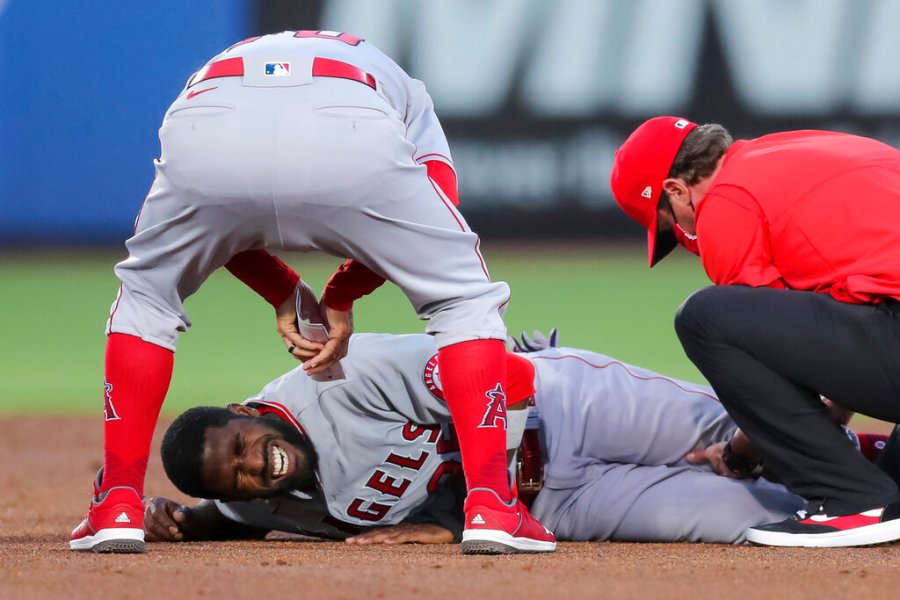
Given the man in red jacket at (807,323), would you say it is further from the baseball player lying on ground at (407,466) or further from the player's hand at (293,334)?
the player's hand at (293,334)

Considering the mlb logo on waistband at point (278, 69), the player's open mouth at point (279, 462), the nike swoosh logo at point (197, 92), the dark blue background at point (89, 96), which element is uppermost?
the mlb logo on waistband at point (278, 69)

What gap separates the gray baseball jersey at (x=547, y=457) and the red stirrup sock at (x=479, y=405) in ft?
1.40

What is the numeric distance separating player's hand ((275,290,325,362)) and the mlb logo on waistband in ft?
2.04

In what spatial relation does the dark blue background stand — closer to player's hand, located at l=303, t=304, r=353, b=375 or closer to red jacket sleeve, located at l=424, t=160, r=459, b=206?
player's hand, located at l=303, t=304, r=353, b=375

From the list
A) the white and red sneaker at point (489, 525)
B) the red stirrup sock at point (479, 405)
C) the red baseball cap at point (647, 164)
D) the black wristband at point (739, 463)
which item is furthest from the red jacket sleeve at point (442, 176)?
the black wristband at point (739, 463)

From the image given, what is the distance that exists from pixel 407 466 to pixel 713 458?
92cm

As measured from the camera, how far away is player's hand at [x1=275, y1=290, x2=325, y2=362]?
3.39 meters

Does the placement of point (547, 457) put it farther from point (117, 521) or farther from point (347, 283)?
point (117, 521)

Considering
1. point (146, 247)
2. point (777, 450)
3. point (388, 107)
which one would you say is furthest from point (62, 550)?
point (777, 450)

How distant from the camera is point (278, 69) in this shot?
307 cm

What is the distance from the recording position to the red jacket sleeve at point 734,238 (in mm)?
3418

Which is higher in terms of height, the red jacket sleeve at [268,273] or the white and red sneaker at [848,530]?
the red jacket sleeve at [268,273]

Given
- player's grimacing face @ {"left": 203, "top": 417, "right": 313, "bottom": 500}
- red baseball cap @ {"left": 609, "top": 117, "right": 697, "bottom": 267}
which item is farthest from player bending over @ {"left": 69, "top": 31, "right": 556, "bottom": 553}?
red baseball cap @ {"left": 609, "top": 117, "right": 697, "bottom": 267}

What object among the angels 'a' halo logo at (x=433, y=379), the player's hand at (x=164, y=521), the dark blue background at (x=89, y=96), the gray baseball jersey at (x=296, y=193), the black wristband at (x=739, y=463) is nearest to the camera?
the gray baseball jersey at (x=296, y=193)
